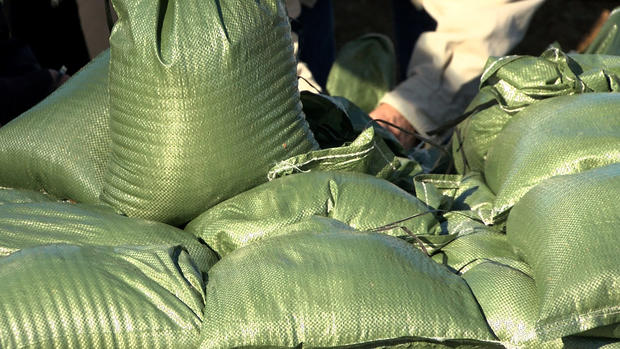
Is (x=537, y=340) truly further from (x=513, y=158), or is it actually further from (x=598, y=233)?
(x=513, y=158)

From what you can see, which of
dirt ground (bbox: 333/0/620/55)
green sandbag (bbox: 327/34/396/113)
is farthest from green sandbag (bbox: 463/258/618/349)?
dirt ground (bbox: 333/0/620/55)

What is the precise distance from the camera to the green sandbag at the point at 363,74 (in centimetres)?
375

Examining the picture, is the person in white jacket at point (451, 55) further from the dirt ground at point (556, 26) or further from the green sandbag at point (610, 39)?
the dirt ground at point (556, 26)

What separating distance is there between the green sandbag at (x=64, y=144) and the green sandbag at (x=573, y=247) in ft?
3.04

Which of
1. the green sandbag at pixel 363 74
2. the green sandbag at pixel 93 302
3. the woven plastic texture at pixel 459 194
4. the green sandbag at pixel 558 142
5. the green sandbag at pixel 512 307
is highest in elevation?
the green sandbag at pixel 93 302

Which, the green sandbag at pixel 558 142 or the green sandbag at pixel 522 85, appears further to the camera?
the green sandbag at pixel 522 85

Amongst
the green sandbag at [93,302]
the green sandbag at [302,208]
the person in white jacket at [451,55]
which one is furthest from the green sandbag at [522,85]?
the person in white jacket at [451,55]

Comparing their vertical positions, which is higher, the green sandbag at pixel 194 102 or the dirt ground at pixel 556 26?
the green sandbag at pixel 194 102

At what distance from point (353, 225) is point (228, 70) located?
39 centimetres

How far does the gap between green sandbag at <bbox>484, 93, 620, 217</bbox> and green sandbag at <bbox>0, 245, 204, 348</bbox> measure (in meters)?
0.76

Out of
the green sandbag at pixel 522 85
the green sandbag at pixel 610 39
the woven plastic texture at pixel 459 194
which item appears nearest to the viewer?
the woven plastic texture at pixel 459 194

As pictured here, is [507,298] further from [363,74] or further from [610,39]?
[363,74]

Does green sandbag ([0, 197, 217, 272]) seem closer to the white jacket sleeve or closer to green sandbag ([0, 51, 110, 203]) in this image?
green sandbag ([0, 51, 110, 203])

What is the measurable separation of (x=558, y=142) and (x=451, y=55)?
1.80 metres
